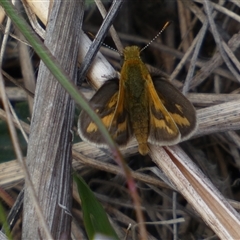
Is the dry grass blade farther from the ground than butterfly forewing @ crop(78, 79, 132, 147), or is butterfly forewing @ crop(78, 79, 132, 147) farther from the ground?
butterfly forewing @ crop(78, 79, 132, 147)

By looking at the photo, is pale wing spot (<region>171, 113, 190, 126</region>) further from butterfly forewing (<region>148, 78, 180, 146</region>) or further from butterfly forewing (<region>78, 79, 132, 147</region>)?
butterfly forewing (<region>78, 79, 132, 147</region>)

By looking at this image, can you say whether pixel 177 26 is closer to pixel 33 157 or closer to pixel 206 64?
pixel 206 64

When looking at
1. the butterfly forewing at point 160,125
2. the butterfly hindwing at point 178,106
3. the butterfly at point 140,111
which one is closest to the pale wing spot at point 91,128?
the butterfly at point 140,111

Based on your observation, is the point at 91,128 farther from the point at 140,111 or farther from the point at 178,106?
the point at 178,106

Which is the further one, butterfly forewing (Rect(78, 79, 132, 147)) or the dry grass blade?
butterfly forewing (Rect(78, 79, 132, 147))

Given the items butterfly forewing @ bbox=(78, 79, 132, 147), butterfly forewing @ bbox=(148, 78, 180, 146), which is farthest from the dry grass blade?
butterfly forewing @ bbox=(78, 79, 132, 147)

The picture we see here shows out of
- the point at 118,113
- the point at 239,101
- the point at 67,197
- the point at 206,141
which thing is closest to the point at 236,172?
the point at 206,141

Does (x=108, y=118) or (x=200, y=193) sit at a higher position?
(x=108, y=118)

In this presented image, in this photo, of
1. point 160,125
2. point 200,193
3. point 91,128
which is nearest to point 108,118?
point 91,128
